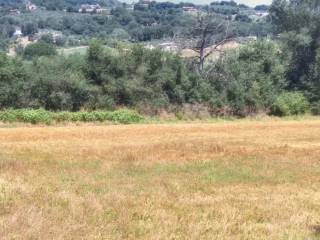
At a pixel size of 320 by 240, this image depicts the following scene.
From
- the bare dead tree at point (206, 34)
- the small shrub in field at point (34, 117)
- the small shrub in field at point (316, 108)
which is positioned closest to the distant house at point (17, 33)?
the bare dead tree at point (206, 34)

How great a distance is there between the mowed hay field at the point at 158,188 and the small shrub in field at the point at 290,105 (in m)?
21.6

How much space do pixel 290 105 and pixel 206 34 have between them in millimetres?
9755

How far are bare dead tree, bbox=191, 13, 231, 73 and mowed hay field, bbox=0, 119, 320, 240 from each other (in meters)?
25.8

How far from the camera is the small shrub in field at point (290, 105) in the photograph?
162 feet

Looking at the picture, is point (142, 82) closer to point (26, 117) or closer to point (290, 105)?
point (26, 117)

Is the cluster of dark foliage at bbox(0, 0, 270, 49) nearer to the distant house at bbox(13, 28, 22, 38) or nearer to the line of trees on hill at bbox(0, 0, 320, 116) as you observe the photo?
the distant house at bbox(13, 28, 22, 38)

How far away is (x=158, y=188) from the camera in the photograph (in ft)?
48.0

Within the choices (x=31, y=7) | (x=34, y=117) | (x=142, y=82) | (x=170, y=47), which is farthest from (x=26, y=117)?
(x=31, y=7)

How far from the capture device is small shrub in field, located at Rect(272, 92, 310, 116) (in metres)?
49.3

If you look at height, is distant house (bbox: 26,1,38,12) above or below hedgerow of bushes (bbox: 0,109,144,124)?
below

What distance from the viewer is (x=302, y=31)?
61.0 metres

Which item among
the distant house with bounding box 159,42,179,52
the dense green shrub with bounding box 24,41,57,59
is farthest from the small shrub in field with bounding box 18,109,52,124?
the dense green shrub with bounding box 24,41,57,59

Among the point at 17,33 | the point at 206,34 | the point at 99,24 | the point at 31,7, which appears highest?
the point at 206,34

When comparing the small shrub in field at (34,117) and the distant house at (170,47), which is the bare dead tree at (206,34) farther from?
the small shrub in field at (34,117)
